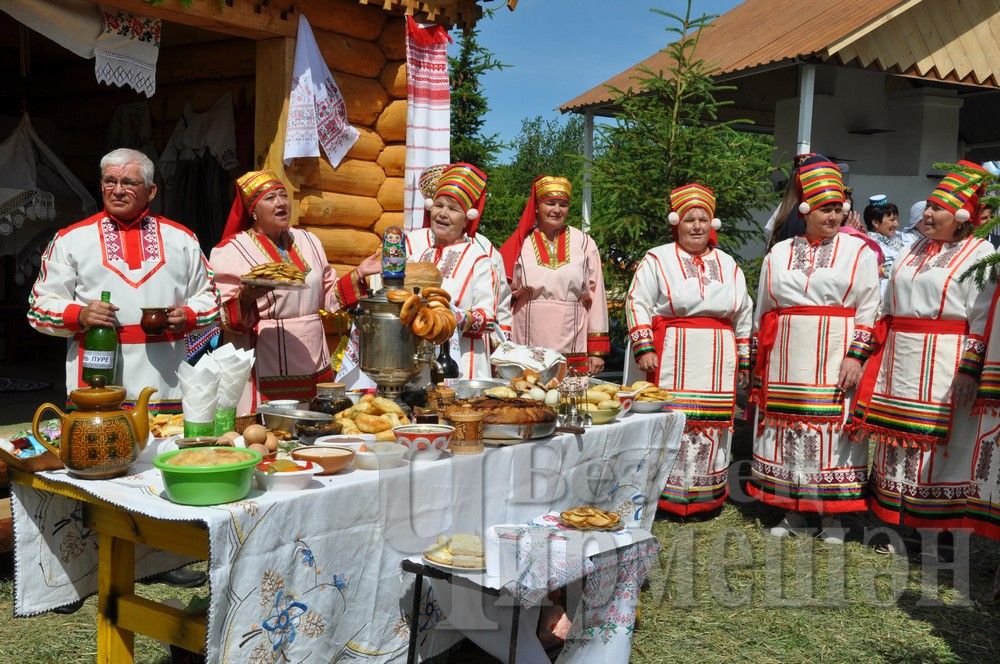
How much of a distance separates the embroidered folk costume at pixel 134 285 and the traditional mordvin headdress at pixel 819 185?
3.30 meters

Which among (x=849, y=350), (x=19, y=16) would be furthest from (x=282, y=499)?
(x=19, y=16)

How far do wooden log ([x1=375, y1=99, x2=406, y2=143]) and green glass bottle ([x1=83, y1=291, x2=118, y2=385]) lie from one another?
3617 millimetres

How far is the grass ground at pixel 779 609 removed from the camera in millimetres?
3770

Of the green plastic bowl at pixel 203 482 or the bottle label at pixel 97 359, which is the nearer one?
the green plastic bowl at pixel 203 482

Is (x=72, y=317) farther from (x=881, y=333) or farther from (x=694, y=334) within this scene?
(x=881, y=333)

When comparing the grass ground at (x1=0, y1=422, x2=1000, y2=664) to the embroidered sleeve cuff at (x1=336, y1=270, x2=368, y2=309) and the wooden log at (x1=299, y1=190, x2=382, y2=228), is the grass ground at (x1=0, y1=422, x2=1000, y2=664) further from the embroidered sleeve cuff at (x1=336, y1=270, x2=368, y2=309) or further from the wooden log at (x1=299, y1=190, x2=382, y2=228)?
the wooden log at (x1=299, y1=190, x2=382, y2=228)

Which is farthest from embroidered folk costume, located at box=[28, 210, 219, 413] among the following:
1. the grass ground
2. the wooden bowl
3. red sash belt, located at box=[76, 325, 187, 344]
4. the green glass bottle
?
the wooden bowl

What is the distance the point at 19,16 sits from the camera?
5.24 m

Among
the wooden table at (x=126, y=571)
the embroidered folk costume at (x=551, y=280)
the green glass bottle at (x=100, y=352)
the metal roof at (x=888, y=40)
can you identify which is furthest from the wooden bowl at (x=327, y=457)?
the metal roof at (x=888, y=40)

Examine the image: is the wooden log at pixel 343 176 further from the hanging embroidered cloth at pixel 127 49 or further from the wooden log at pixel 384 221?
the hanging embroidered cloth at pixel 127 49

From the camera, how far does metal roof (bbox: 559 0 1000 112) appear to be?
386 inches

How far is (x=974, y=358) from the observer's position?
4.56 metres

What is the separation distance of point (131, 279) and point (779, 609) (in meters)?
3.41

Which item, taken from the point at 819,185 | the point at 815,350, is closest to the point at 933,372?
the point at 815,350
